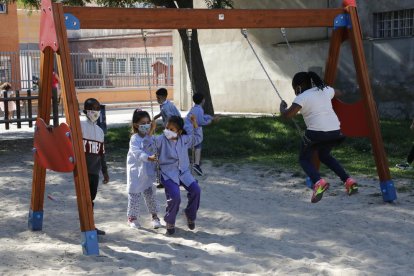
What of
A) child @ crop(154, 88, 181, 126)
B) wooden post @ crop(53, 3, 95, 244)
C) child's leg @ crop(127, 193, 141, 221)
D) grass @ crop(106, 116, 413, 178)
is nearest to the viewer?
wooden post @ crop(53, 3, 95, 244)

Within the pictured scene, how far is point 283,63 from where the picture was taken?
19500 millimetres

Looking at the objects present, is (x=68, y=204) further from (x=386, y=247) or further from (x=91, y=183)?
(x=386, y=247)

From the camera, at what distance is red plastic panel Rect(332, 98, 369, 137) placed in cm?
755

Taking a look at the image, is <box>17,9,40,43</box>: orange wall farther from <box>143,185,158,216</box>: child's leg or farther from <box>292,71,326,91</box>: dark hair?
<box>143,185,158,216</box>: child's leg

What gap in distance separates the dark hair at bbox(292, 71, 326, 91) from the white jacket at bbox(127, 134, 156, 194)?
1.83 metres

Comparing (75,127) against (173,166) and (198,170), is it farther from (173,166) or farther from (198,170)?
(198,170)

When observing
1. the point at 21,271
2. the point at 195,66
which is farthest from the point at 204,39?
the point at 21,271

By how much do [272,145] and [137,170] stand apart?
645 centimetres

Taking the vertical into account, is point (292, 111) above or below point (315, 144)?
above

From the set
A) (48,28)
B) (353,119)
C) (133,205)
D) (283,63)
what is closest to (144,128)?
(133,205)

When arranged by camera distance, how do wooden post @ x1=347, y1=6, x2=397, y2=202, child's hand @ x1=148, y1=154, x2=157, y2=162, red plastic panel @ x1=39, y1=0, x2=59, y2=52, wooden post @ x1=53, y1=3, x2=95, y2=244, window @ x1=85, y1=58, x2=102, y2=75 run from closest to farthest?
wooden post @ x1=53, y1=3, x2=95, y2=244 → red plastic panel @ x1=39, y1=0, x2=59, y2=52 → child's hand @ x1=148, y1=154, x2=157, y2=162 → wooden post @ x1=347, y1=6, x2=397, y2=202 → window @ x1=85, y1=58, x2=102, y2=75

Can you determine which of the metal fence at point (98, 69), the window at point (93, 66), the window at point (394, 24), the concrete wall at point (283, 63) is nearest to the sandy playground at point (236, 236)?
the concrete wall at point (283, 63)

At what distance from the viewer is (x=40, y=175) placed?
6.48m

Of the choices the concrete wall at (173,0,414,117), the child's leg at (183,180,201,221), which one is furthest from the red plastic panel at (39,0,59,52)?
the concrete wall at (173,0,414,117)
